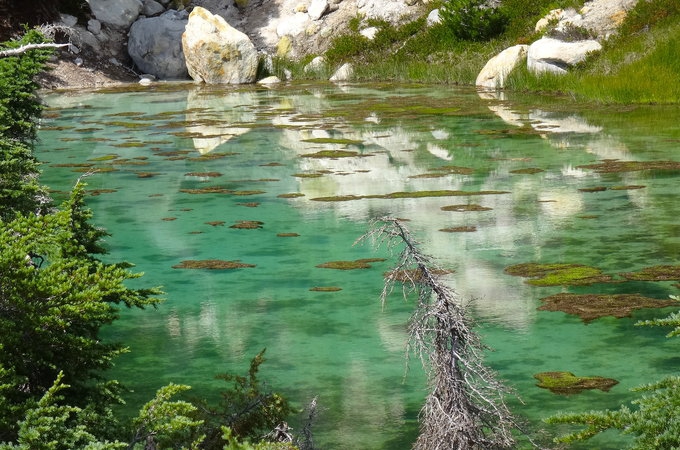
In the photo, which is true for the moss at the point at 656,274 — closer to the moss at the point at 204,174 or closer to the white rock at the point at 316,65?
the moss at the point at 204,174

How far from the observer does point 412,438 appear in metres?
3.70

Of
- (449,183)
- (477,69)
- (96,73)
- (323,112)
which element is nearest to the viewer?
(449,183)

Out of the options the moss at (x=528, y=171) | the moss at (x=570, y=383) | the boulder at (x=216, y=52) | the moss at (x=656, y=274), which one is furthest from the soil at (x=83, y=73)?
the moss at (x=570, y=383)

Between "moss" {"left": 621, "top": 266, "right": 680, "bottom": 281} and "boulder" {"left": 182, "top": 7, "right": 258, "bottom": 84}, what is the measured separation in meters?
18.5

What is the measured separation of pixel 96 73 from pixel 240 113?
890 centimetres

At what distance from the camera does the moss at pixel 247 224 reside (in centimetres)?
752

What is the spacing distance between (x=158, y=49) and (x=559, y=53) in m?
11.7

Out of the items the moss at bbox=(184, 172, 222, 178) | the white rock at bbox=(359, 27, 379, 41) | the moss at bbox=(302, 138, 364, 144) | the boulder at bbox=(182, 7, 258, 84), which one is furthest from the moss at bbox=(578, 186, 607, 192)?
the white rock at bbox=(359, 27, 379, 41)

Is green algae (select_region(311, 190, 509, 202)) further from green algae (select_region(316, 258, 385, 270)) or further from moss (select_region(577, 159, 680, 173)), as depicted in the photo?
green algae (select_region(316, 258, 385, 270))

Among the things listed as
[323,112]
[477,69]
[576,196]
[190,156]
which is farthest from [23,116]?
[477,69]

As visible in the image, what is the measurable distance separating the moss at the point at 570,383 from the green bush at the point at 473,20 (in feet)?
57.4

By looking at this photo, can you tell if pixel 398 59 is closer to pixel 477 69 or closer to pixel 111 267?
pixel 477 69

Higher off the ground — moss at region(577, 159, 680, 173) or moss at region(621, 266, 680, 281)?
moss at region(577, 159, 680, 173)

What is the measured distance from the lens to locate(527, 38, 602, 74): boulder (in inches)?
667
